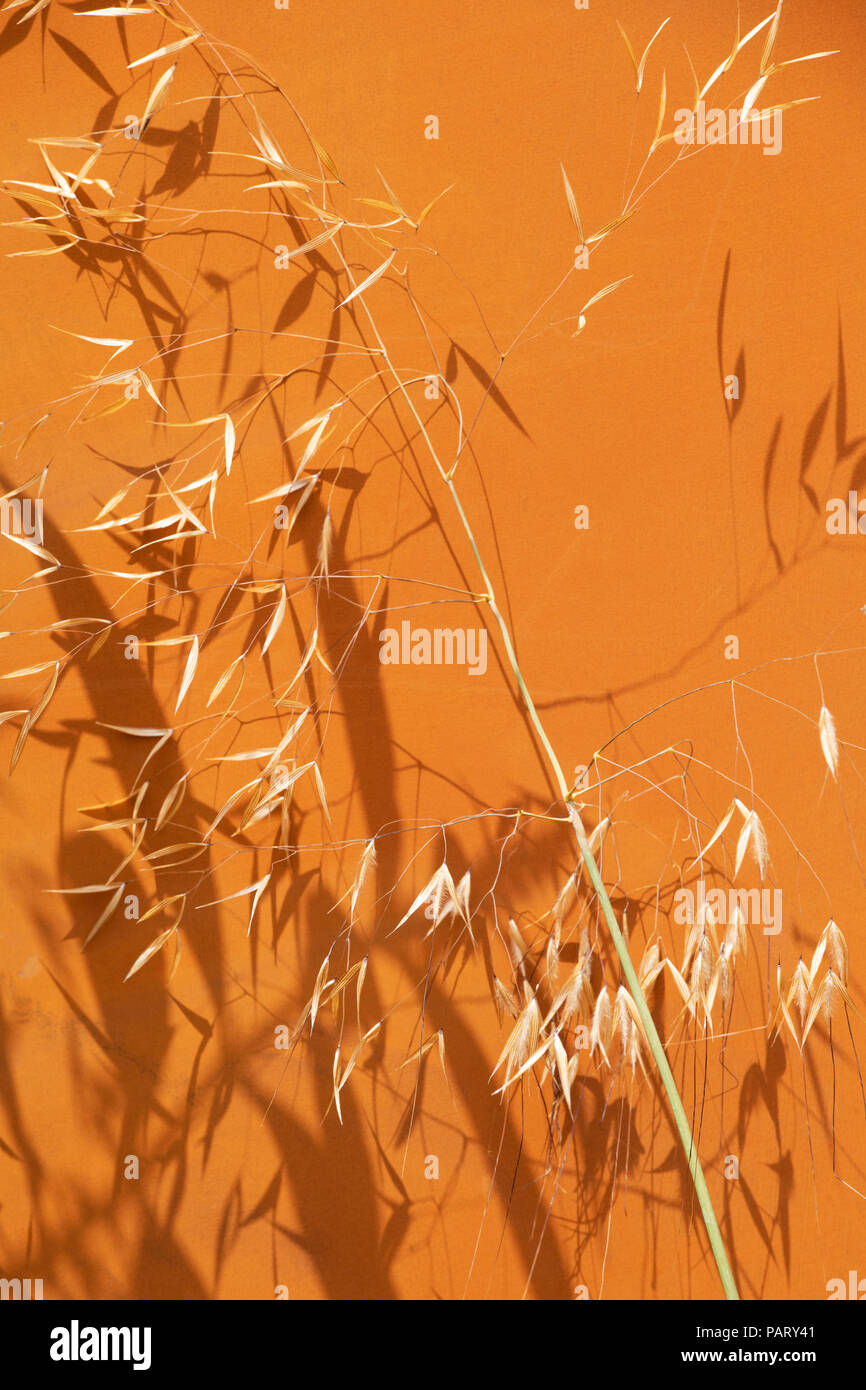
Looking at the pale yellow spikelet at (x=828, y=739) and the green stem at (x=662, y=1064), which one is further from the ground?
the pale yellow spikelet at (x=828, y=739)

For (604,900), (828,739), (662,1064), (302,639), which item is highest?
(302,639)

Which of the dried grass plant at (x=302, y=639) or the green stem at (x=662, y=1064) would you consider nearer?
the green stem at (x=662, y=1064)

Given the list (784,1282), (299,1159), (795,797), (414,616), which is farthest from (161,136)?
(784,1282)

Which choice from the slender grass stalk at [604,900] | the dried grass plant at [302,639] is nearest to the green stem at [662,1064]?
the slender grass stalk at [604,900]

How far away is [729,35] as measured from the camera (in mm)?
1187

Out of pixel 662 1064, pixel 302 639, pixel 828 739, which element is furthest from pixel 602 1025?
pixel 302 639

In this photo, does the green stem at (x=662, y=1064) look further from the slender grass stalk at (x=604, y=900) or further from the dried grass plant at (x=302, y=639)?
the dried grass plant at (x=302, y=639)

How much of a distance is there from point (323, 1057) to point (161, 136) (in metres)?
1.27

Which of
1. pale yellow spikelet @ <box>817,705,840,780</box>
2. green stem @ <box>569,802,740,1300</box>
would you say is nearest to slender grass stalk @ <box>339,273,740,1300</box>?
green stem @ <box>569,802,740,1300</box>

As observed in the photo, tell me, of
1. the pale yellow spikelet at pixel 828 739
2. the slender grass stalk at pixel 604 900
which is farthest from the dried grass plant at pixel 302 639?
the pale yellow spikelet at pixel 828 739

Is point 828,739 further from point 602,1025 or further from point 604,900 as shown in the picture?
point 602,1025

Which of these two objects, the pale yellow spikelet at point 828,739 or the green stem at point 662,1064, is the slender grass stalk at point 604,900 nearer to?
the green stem at point 662,1064

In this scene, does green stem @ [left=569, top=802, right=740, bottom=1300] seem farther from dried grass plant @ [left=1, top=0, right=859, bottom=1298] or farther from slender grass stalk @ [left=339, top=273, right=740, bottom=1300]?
dried grass plant @ [left=1, top=0, right=859, bottom=1298]
